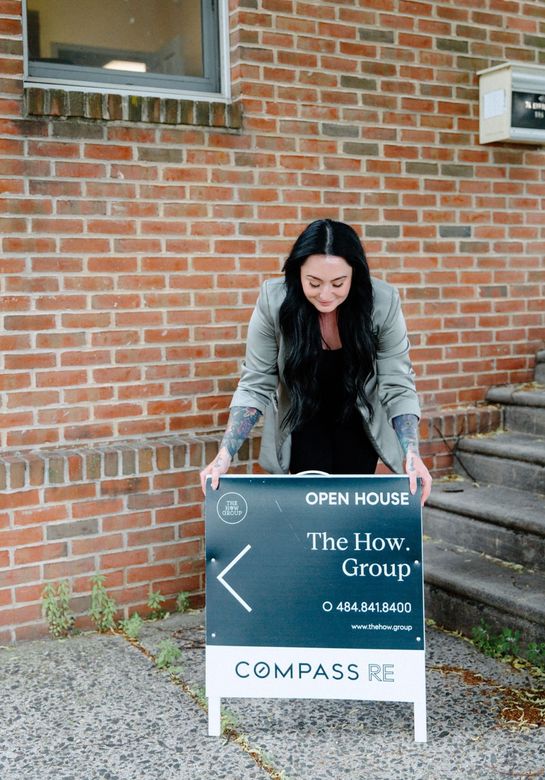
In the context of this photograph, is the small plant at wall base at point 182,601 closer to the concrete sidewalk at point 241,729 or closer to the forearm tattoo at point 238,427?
the concrete sidewalk at point 241,729

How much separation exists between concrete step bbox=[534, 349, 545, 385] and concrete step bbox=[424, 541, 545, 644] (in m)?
1.43

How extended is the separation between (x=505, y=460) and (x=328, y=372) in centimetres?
190

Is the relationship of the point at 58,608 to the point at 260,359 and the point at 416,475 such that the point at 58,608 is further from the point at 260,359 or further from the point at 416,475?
the point at 416,475

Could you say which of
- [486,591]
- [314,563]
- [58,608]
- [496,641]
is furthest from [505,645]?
[58,608]

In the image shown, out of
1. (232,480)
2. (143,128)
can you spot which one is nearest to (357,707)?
(232,480)

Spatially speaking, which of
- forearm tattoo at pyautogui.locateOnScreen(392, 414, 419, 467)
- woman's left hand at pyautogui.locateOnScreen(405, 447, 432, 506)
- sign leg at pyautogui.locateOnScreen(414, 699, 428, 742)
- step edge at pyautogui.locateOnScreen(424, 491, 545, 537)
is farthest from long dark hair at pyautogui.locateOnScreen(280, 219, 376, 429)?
step edge at pyautogui.locateOnScreen(424, 491, 545, 537)

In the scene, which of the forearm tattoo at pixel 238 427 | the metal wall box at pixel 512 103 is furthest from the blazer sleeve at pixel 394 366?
the metal wall box at pixel 512 103

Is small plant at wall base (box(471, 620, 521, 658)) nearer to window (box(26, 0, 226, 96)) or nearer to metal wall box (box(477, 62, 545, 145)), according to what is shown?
metal wall box (box(477, 62, 545, 145))

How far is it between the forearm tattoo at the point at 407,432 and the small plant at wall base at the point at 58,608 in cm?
181

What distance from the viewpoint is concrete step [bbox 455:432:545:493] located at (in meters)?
4.60

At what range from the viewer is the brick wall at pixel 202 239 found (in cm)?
398

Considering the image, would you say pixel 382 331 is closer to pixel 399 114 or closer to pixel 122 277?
pixel 122 277

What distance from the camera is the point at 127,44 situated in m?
4.34

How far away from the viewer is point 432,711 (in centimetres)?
329
